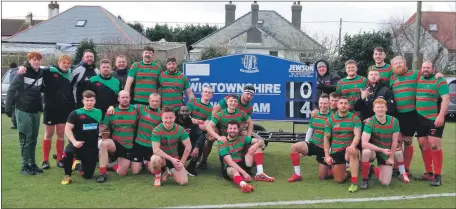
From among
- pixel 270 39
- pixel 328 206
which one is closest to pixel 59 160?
pixel 328 206

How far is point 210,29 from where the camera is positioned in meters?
50.0

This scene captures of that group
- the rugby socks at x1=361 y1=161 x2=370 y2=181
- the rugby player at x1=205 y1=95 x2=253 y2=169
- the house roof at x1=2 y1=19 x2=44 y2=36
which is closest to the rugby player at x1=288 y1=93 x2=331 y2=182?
the rugby socks at x1=361 y1=161 x2=370 y2=181

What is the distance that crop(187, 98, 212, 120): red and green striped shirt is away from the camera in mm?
8281

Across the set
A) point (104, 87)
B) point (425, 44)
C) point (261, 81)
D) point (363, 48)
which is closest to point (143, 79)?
point (104, 87)

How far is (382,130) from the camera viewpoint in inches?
274

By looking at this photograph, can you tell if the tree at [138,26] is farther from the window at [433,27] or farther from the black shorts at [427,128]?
the black shorts at [427,128]

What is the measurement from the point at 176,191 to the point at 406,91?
11.6ft

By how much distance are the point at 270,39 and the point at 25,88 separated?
34848mm

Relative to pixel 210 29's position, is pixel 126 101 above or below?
below

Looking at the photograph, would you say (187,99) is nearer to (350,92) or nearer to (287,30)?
(350,92)

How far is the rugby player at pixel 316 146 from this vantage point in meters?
7.39

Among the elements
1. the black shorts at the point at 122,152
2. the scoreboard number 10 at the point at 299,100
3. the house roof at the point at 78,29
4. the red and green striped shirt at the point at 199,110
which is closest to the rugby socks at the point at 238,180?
the red and green striped shirt at the point at 199,110

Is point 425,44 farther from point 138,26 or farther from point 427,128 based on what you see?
point 427,128

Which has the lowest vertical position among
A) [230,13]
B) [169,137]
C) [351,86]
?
[169,137]
